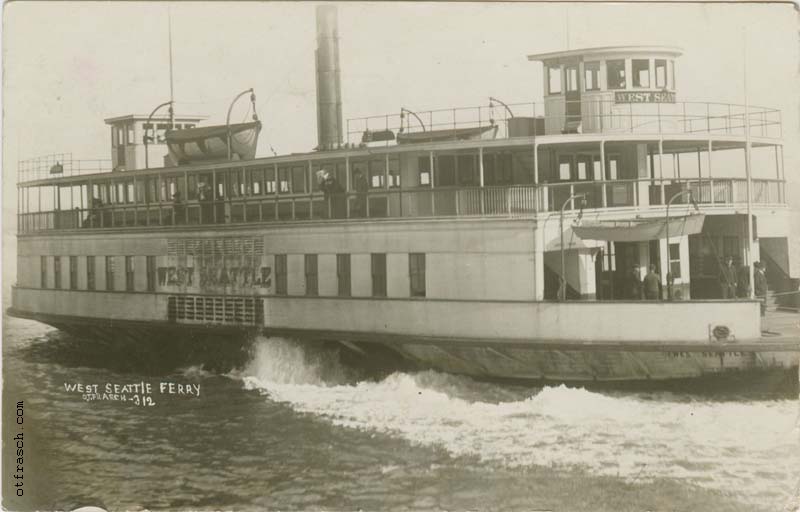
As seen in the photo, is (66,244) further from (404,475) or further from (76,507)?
(404,475)

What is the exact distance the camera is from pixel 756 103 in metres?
13.3

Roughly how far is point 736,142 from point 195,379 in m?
10.1

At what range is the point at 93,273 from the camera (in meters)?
20.0

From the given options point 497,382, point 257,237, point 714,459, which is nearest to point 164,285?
point 257,237

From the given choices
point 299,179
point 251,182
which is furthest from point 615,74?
point 251,182

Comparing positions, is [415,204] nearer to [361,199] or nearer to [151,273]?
[361,199]

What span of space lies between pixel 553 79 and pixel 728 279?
4.52 metres

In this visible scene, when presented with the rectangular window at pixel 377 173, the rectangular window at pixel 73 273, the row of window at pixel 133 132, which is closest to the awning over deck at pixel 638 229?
the rectangular window at pixel 377 173

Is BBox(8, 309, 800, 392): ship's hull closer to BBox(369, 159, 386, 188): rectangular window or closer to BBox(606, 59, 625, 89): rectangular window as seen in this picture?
BBox(369, 159, 386, 188): rectangular window

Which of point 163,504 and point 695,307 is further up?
point 695,307

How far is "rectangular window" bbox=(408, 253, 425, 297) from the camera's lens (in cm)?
1535

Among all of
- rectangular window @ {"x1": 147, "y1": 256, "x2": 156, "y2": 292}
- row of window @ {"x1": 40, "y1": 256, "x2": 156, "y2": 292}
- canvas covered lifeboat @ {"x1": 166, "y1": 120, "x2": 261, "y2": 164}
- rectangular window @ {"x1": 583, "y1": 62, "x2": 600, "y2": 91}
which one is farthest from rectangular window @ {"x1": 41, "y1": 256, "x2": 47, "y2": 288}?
→ rectangular window @ {"x1": 583, "y1": 62, "x2": 600, "y2": 91}

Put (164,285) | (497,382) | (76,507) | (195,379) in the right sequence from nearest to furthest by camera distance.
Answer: (76,507)
(497,382)
(195,379)
(164,285)

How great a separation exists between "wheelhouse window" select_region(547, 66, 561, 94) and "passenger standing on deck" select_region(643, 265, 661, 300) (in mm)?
3780
